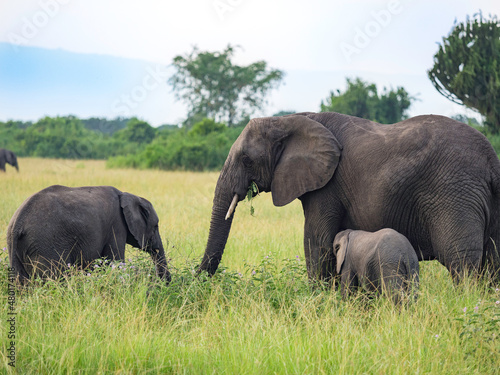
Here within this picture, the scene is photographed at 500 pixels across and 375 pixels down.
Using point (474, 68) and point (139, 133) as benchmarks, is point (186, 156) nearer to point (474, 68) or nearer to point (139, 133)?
point (474, 68)

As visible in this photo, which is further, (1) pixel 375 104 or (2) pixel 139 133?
(2) pixel 139 133

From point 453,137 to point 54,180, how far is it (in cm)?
1324

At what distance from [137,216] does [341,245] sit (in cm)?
234

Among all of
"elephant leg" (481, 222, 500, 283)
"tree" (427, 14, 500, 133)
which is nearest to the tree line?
"tree" (427, 14, 500, 133)

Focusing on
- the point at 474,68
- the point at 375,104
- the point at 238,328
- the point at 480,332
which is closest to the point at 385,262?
the point at 480,332

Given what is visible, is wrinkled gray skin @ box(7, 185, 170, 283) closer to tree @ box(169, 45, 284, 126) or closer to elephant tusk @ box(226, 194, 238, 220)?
elephant tusk @ box(226, 194, 238, 220)

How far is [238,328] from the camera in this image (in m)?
4.29

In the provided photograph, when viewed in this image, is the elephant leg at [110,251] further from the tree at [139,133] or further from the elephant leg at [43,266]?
the tree at [139,133]

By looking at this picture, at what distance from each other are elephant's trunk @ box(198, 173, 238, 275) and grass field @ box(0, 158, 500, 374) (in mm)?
167

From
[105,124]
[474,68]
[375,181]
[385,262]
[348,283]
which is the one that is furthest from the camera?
[105,124]

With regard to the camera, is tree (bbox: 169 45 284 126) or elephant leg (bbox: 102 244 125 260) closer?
elephant leg (bbox: 102 244 125 260)

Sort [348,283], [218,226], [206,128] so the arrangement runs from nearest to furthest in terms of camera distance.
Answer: [348,283], [218,226], [206,128]

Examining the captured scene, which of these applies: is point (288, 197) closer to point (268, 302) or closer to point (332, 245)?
point (332, 245)

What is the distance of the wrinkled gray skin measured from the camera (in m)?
5.34
